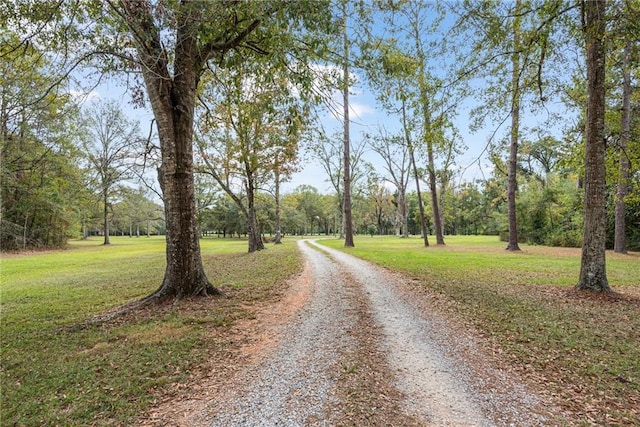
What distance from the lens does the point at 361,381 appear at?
3.50 meters

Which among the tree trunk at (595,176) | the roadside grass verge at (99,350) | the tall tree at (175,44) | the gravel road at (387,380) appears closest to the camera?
the gravel road at (387,380)

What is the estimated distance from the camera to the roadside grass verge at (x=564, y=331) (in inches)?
127

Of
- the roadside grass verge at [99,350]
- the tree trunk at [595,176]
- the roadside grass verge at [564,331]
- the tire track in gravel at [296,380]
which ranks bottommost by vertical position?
the roadside grass verge at [564,331]

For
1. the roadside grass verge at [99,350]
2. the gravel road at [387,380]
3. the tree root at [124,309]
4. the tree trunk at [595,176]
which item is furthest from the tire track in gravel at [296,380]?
the tree trunk at [595,176]

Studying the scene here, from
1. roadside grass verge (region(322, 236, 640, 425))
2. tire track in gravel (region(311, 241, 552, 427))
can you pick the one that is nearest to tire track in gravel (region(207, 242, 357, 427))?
tire track in gravel (region(311, 241, 552, 427))

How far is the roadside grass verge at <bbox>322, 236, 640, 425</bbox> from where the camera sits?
10.6 ft

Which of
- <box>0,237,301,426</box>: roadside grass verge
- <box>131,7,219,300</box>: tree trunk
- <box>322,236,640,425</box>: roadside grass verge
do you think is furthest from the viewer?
<box>131,7,219,300</box>: tree trunk

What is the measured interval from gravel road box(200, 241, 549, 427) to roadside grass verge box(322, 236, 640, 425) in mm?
474

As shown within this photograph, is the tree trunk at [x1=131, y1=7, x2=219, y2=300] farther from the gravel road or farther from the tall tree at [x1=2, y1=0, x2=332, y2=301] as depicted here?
the gravel road

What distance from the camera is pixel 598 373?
3.66m

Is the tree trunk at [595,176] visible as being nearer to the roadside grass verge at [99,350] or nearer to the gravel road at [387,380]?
the gravel road at [387,380]

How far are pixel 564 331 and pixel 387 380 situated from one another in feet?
11.3

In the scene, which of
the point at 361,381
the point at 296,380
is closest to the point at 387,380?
the point at 361,381

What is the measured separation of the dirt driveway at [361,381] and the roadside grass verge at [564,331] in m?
0.39
